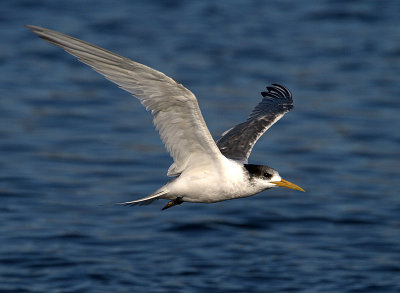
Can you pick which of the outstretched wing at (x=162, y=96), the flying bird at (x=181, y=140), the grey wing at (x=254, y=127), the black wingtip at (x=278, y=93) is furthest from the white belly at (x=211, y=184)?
the black wingtip at (x=278, y=93)

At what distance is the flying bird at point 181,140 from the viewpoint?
7.58m

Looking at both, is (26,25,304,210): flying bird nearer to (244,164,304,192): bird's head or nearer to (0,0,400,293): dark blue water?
(244,164,304,192): bird's head

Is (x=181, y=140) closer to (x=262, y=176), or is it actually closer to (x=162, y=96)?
(x=162, y=96)

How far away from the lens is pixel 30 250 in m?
13.5

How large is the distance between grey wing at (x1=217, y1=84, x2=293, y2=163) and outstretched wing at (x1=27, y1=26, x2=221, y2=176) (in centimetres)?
124

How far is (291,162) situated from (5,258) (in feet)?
21.2

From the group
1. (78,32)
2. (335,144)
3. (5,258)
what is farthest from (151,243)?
(78,32)

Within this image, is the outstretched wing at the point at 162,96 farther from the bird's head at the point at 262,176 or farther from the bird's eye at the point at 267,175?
the bird's eye at the point at 267,175

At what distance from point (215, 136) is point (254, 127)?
5788mm

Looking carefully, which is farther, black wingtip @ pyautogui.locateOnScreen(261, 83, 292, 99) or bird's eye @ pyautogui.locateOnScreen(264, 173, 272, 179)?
black wingtip @ pyautogui.locateOnScreen(261, 83, 292, 99)

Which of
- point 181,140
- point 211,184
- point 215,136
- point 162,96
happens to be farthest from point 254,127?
point 215,136

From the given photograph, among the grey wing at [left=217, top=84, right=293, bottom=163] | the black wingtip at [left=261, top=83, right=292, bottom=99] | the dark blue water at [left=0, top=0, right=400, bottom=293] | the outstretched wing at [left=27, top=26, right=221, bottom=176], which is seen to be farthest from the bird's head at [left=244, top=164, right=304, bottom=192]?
the dark blue water at [left=0, top=0, right=400, bottom=293]

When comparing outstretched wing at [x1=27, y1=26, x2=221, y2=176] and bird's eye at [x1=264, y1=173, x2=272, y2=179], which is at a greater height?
outstretched wing at [x1=27, y1=26, x2=221, y2=176]

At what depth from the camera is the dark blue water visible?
43.4 feet
